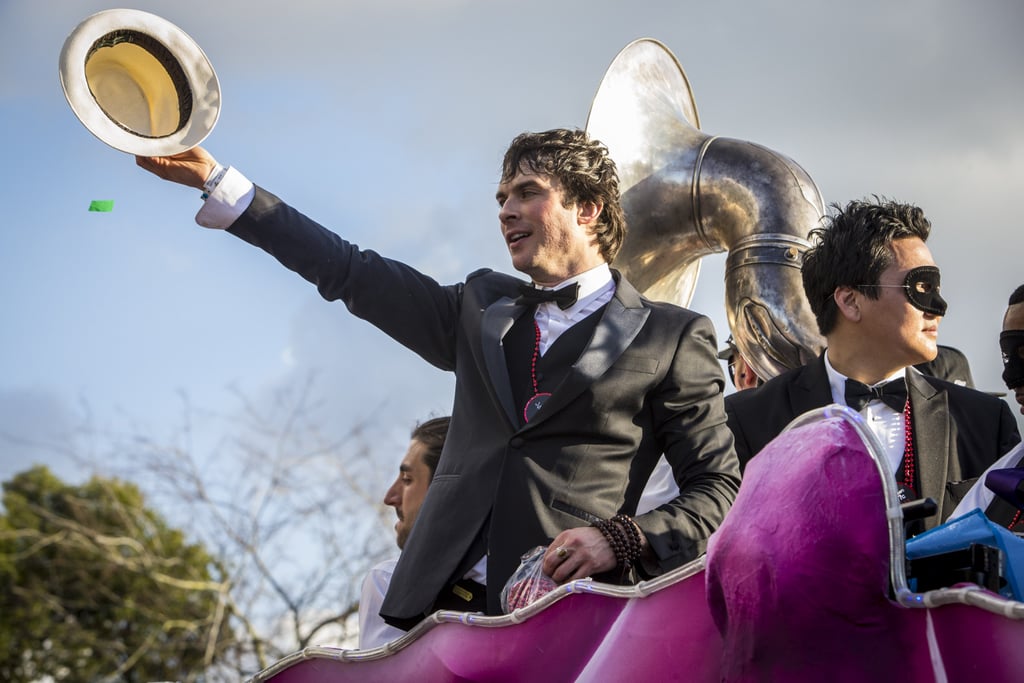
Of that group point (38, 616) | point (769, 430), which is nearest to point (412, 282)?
point (769, 430)

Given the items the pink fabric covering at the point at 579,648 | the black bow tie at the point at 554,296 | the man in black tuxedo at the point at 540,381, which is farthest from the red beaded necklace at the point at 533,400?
the pink fabric covering at the point at 579,648

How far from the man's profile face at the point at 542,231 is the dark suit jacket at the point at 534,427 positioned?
12cm

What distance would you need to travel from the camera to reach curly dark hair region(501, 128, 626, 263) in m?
3.07

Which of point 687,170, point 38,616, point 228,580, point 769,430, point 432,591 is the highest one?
point 38,616

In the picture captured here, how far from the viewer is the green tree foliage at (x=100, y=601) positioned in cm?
1327

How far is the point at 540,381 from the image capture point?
2816 mm

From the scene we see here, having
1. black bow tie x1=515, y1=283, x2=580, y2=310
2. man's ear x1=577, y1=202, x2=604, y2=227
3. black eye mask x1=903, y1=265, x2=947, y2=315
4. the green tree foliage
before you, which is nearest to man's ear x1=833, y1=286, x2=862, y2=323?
black eye mask x1=903, y1=265, x2=947, y2=315

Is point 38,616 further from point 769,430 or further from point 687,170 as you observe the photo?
point 769,430

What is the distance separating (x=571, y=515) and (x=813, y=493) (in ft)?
3.64

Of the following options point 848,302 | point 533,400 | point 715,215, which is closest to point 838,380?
point 848,302

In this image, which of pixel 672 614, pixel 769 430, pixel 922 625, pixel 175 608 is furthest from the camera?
pixel 175 608

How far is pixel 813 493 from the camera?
5.26ft

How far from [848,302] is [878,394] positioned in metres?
0.27

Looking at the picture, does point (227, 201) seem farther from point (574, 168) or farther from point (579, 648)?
point (579, 648)
